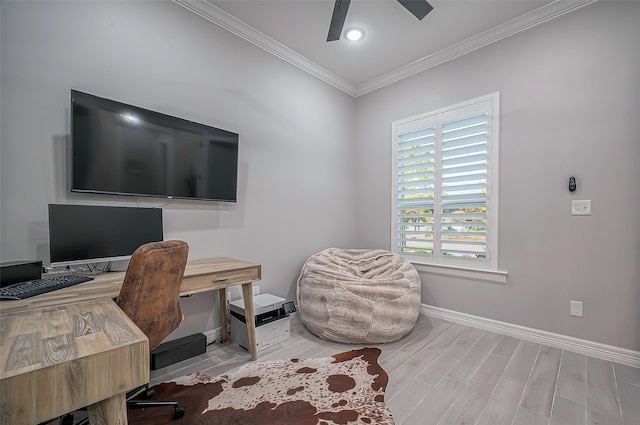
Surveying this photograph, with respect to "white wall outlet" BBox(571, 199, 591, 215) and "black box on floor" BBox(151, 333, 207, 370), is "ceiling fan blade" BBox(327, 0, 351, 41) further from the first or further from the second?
"black box on floor" BBox(151, 333, 207, 370)

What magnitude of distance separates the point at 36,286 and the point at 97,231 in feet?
1.59

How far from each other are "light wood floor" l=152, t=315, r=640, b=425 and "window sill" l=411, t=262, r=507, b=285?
52 centimetres

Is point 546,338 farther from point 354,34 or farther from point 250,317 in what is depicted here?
point 354,34

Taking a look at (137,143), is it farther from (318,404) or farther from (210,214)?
(318,404)

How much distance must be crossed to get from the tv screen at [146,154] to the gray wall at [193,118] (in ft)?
0.45

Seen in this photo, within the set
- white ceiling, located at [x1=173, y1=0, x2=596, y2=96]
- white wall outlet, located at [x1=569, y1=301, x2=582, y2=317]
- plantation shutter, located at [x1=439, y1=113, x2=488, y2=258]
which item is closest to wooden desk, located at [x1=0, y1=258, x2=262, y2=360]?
plantation shutter, located at [x1=439, y1=113, x2=488, y2=258]

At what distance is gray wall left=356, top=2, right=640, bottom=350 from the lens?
2.13 metres

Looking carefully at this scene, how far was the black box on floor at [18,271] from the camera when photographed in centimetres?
134

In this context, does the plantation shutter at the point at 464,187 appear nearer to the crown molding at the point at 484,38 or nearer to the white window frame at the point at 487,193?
the white window frame at the point at 487,193

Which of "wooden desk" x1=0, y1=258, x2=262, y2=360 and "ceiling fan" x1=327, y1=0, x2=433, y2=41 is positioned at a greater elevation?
"ceiling fan" x1=327, y1=0, x2=433, y2=41

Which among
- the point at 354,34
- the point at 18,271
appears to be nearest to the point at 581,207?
the point at 354,34

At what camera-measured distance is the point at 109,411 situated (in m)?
0.71

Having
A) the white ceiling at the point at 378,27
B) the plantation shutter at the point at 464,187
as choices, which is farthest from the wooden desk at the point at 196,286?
the white ceiling at the point at 378,27

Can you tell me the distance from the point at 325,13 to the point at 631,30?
236cm
